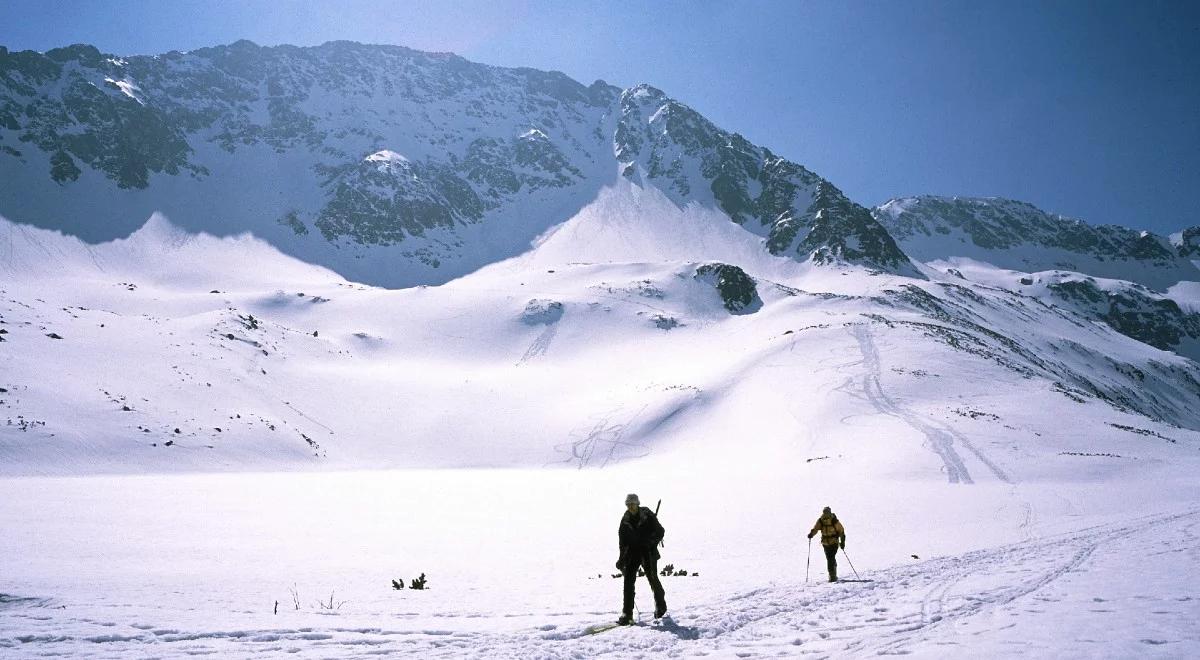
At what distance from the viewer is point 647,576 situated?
9500 mm

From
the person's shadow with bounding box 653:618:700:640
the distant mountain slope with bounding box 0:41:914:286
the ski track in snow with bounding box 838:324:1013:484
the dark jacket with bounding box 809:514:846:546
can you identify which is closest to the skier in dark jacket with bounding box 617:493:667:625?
the person's shadow with bounding box 653:618:700:640

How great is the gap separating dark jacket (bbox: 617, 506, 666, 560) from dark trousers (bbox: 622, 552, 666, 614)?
0.20ft

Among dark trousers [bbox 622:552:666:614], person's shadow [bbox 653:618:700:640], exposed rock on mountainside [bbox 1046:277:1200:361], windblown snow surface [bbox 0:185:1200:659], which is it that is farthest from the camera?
exposed rock on mountainside [bbox 1046:277:1200:361]

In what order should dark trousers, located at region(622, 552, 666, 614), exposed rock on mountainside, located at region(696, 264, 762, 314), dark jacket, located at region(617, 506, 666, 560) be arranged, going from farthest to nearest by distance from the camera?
exposed rock on mountainside, located at region(696, 264, 762, 314), dark jacket, located at region(617, 506, 666, 560), dark trousers, located at region(622, 552, 666, 614)

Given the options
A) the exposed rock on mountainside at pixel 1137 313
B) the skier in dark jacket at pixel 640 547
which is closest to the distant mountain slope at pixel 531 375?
the skier in dark jacket at pixel 640 547

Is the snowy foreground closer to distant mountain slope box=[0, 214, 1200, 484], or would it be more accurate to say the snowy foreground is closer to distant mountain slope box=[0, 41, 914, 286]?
distant mountain slope box=[0, 214, 1200, 484]

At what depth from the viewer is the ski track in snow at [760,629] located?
24.3ft

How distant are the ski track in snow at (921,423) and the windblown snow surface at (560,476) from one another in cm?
25

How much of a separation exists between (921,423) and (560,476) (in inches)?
930

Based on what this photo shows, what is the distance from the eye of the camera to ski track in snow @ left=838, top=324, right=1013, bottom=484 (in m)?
31.3

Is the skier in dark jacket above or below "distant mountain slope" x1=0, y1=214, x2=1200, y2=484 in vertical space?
below

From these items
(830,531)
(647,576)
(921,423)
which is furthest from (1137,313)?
(647,576)

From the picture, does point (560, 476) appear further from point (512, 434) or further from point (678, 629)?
point (678, 629)

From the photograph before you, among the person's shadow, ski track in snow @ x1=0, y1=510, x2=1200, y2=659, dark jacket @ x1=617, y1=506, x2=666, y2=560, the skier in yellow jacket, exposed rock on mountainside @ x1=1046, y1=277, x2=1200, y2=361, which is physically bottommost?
the person's shadow
